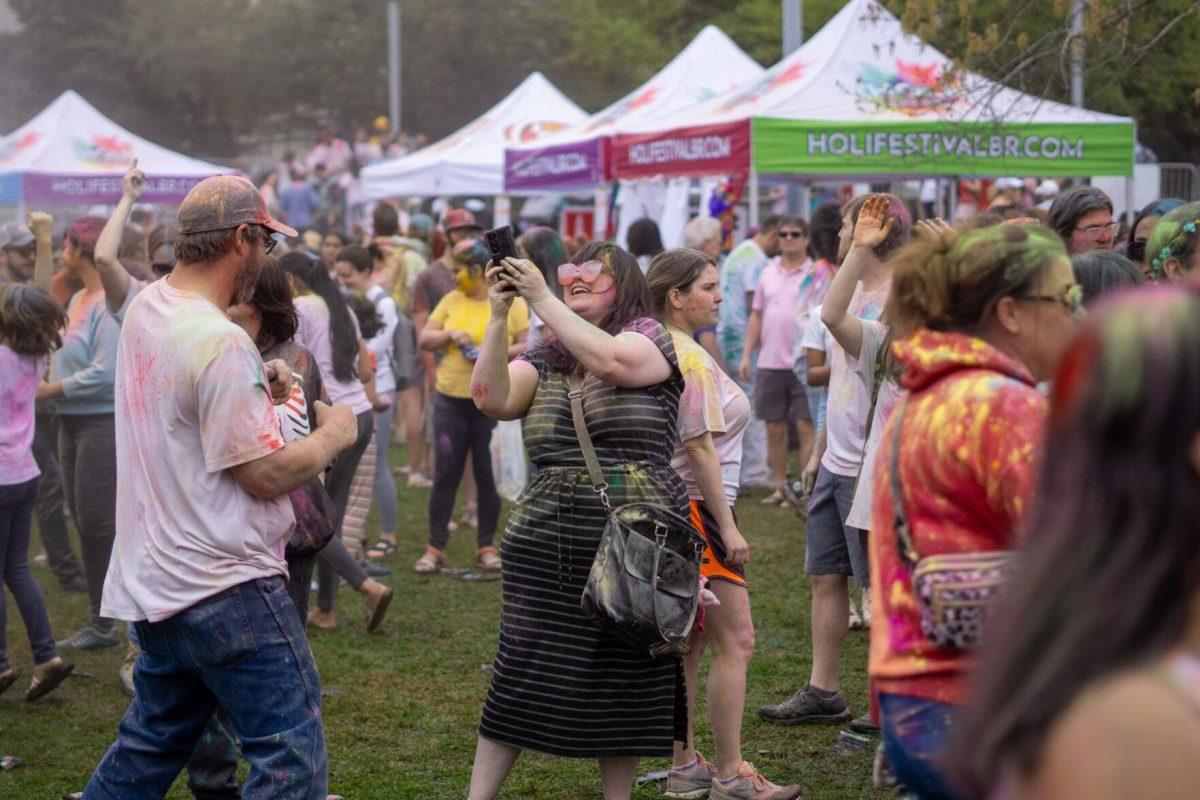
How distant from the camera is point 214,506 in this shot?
10.7 ft

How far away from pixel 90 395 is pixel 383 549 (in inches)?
121

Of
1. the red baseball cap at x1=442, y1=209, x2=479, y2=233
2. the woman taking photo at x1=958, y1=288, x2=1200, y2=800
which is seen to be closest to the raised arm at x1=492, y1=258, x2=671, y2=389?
the woman taking photo at x1=958, y1=288, x2=1200, y2=800

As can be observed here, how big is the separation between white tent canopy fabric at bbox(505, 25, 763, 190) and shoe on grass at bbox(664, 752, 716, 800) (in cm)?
951

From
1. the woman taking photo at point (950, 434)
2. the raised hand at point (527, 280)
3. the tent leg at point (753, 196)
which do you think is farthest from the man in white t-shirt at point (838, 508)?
the tent leg at point (753, 196)

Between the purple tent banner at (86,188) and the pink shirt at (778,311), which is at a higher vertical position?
the purple tent banner at (86,188)

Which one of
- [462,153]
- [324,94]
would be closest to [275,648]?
[462,153]

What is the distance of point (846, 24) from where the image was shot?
1246cm

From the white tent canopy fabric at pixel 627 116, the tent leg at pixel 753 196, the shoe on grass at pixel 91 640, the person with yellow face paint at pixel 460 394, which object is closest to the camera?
the shoe on grass at pixel 91 640

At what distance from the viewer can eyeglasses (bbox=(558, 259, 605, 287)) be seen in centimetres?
429

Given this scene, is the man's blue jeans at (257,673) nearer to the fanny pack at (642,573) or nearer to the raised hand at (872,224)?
the fanny pack at (642,573)

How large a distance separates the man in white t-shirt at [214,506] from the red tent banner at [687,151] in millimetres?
8239

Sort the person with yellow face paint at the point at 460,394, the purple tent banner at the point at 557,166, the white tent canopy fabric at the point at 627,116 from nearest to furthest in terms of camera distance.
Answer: the person with yellow face paint at the point at 460,394 < the purple tent banner at the point at 557,166 < the white tent canopy fabric at the point at 627,116

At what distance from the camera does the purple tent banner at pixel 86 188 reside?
16781mm

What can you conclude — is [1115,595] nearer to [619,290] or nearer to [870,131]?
[619,290]
